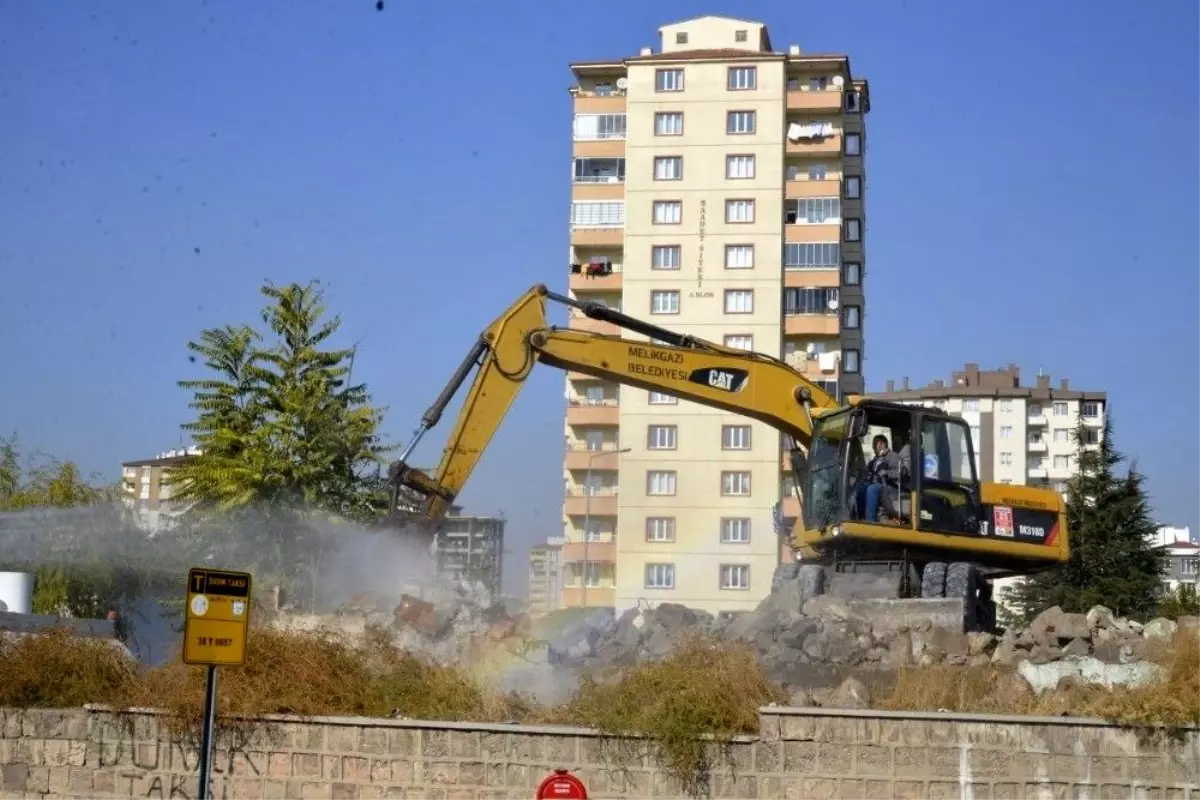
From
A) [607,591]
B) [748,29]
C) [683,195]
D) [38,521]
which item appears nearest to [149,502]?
[38,521]

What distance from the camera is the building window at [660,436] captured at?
6228 cm

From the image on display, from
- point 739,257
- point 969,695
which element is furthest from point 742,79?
point 969,695

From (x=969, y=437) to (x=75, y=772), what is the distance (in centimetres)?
1359

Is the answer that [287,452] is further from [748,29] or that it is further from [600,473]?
[748,29]

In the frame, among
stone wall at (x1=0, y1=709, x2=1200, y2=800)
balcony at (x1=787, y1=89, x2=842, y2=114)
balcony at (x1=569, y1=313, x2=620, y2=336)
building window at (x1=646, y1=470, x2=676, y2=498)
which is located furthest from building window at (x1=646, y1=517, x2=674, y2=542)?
stone wall at (x1=0, y1=709, x2=1200, y2=800)

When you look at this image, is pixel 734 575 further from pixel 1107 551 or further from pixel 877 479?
pixel 877 479

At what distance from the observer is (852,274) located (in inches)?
2685

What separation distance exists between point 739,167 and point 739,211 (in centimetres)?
Answer: 173

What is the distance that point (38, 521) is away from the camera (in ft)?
105

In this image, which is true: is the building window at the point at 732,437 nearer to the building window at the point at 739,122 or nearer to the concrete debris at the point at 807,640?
the building window at the point at 739,122

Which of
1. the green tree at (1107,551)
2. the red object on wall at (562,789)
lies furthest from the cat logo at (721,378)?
the green tree at (1107,551)

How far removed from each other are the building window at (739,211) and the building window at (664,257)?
7.89 feet

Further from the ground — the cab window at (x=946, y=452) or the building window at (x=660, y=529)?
the building window at (x=660, y=529)

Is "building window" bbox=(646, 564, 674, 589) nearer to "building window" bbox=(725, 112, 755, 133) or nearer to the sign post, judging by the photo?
"building window" bbox=(725, 112, 755, 133)
